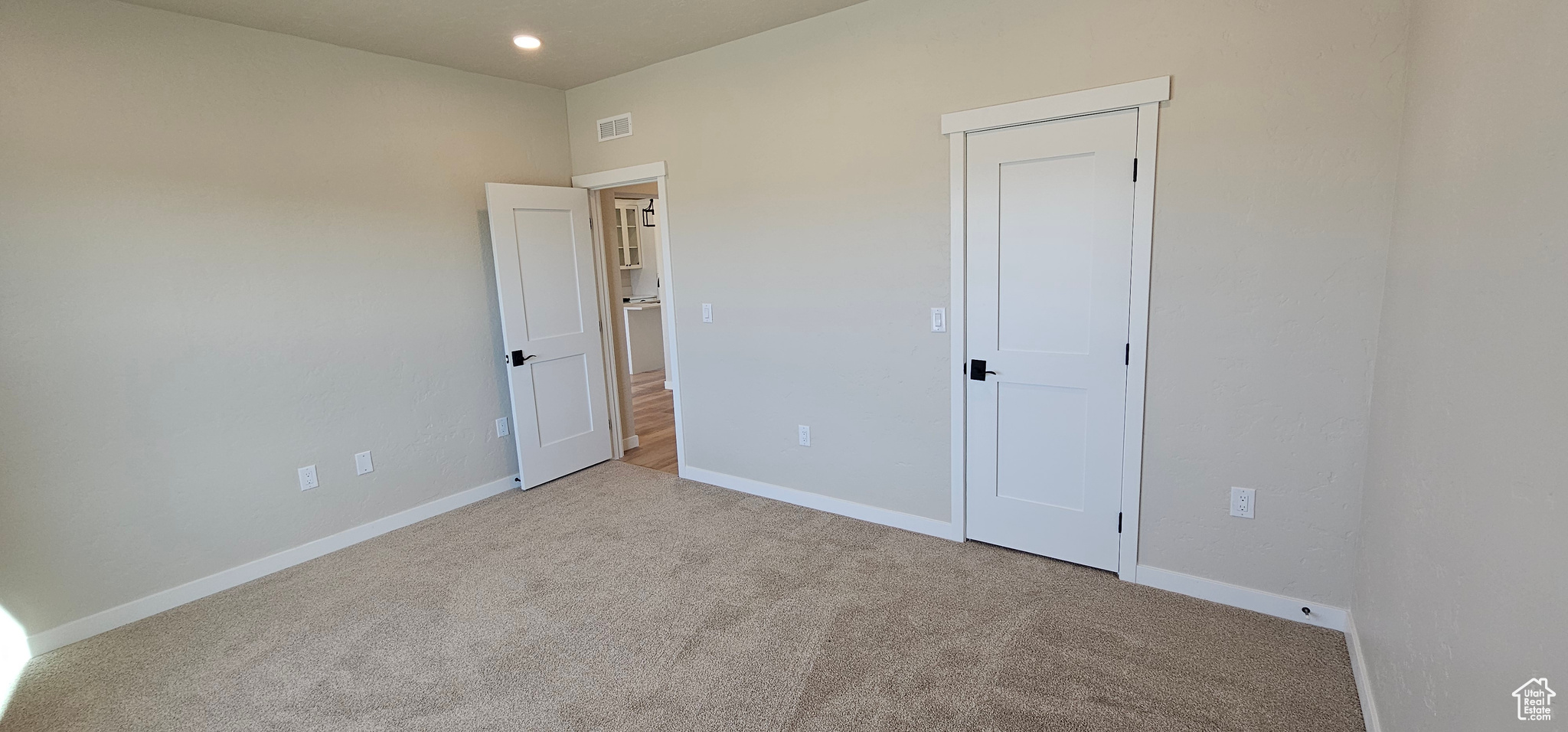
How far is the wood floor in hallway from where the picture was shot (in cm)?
472

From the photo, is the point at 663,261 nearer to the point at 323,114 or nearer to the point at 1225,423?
the point at 323,114

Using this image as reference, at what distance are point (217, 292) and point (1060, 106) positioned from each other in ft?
12.4

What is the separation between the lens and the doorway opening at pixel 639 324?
468cm

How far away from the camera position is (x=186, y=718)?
2.20 meters

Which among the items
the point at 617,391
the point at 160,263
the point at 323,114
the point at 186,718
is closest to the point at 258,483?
the point at 160,263

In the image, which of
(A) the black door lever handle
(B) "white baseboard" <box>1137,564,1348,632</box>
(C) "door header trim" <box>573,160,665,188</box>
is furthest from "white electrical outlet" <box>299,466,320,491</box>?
(B) "white baseboard" <box>1137,564,1348,632</box>

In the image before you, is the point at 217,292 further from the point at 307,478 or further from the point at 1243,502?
the point at 1243,502

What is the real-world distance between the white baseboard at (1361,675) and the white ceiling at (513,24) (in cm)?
318

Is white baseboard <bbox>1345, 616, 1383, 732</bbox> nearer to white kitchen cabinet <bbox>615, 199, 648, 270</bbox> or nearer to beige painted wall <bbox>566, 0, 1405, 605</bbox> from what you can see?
beige painted wall <bbox>566, 0, 1405, 605</bbox>

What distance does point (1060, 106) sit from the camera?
2.63m

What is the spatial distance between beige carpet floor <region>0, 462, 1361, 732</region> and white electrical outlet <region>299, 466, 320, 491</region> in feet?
1.29

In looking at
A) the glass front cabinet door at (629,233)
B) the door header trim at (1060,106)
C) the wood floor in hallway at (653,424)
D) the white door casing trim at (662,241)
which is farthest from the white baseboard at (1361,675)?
the glass front cabinet door at (629,233)

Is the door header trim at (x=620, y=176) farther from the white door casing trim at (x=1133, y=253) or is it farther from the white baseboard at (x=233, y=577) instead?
the white baseboard at (x=233, y=577)

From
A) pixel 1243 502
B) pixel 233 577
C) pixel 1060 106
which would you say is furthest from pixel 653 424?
pixel 1243 502
